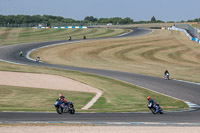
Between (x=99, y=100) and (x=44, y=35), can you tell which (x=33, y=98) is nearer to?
(x=99, y=100)

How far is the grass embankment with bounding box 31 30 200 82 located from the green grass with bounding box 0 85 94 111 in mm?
16743

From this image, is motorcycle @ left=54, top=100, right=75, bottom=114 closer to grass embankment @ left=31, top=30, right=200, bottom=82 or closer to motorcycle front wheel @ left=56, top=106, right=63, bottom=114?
motorcycle front wheel @ left=56, top=106, right=63, bottom=114

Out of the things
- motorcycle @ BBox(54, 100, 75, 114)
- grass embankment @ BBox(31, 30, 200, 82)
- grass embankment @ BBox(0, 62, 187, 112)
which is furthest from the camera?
grass embankment @ BBox(31, 30, 200, 82)

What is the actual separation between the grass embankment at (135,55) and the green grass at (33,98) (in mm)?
16743

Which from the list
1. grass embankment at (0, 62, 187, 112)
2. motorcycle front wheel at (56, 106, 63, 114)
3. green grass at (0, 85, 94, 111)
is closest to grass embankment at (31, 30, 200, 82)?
grass embankment at (0, 62, 187, 112)

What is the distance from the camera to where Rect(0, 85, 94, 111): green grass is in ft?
81.6

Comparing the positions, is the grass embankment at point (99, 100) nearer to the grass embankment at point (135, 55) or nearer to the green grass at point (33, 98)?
the green grass at point (33, 98)

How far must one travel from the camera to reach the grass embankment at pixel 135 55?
52.5 meters

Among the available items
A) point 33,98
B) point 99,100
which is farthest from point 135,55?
point 33,98

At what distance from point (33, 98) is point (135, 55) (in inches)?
1624

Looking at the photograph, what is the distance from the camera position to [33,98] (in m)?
28.4

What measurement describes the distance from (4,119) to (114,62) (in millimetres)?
41514

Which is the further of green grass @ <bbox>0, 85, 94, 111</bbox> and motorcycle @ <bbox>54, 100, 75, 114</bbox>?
green grass @ <bbox>0, 85, 94, 111</bbox>
